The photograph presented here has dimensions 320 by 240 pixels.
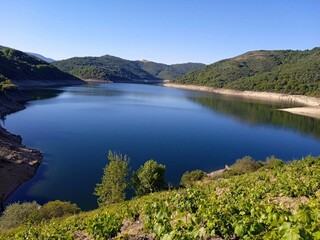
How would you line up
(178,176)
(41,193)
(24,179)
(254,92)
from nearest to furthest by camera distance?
1. (41,193)
2. (24,179)
3. (178,176)
4. (254,92)

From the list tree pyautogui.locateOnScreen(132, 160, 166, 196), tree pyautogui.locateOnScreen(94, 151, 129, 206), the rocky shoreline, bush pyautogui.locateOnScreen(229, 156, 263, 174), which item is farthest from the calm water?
bush pyautogui.locateOnScreen(229, 156, 263, 174)

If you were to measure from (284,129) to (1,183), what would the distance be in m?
69.6

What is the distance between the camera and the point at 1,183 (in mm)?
36406

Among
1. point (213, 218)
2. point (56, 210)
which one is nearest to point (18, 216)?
point (56, 210)

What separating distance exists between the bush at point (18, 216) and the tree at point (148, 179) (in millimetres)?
10863

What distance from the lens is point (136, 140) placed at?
61.5 meters

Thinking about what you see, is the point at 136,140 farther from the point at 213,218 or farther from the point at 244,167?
the point at 213,218

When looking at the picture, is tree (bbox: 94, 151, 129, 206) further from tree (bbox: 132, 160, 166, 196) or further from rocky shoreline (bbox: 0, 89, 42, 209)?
rocky shoreline (bbox: 0, 89, 42, 209)

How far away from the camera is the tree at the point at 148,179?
33.7 m

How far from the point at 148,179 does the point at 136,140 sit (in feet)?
92.3

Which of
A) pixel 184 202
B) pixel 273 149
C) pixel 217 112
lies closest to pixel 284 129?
pixel 273 149

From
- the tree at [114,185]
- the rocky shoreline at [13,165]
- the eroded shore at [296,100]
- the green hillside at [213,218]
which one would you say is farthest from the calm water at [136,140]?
the green hillside at [213,218]

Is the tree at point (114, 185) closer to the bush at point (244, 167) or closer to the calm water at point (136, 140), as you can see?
the calm water at point (136, 140)

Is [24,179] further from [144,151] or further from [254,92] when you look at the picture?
[254,92]
